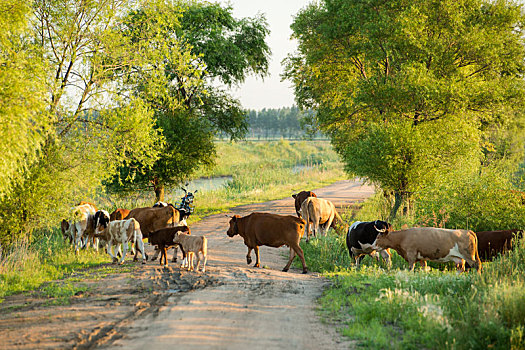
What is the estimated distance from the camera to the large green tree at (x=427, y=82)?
769 inches

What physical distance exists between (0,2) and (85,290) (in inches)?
285

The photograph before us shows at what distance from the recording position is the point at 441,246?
38.3ft

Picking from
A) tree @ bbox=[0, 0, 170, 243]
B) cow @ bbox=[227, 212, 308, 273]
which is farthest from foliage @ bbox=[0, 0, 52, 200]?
cow @ bbox=[227, 212, 308, 273]

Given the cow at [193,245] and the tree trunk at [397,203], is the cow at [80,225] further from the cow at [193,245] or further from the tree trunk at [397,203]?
the tree trunk at [397,203]

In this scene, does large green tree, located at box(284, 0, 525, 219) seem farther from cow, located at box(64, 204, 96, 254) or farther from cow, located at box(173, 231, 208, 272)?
cow, located at box(64, 204, 96, 254)

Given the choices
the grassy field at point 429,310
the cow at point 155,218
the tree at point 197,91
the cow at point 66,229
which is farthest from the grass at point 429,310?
Answer: the tree at point 197,91

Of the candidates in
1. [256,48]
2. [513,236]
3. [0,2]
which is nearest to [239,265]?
[513,236]

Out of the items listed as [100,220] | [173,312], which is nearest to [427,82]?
[100,220]

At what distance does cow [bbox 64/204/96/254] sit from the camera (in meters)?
14.7

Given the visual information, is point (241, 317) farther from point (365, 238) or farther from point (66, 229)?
point (66, 229)

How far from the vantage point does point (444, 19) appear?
822 inches

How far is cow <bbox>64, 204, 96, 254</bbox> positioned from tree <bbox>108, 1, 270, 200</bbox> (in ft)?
16.7

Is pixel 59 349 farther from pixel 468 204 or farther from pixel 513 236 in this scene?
pixel 468 204

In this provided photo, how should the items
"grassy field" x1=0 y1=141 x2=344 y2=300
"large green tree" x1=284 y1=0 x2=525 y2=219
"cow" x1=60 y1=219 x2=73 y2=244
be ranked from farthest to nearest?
"large green tree" x1=284 y1=0 x2=525 y2=219 → "cow" x1=60 y1=219 x2=73 y2=244 → "grassy field" x1=0 y1=141 x2=344 y2=300
